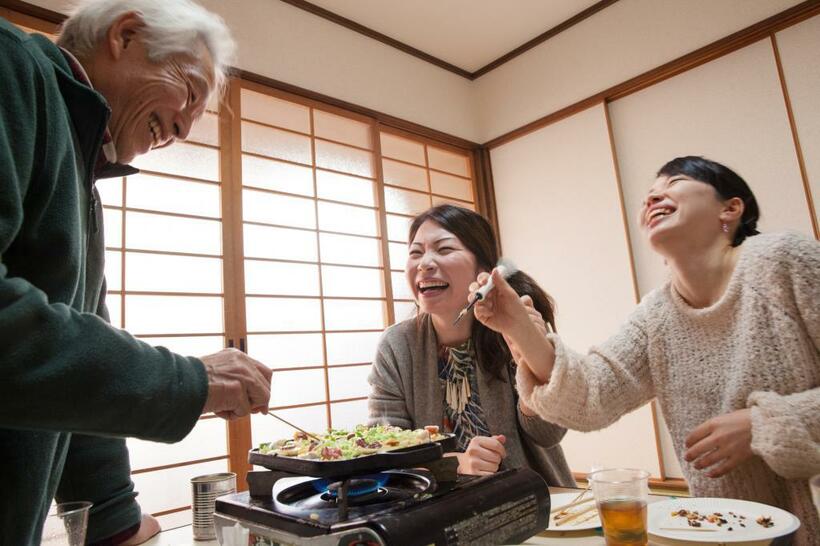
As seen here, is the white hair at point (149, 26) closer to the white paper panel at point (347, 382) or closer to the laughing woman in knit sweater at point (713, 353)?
the laughing woman in knit sweater at point (713, 353)

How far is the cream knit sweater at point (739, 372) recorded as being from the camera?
1171mm

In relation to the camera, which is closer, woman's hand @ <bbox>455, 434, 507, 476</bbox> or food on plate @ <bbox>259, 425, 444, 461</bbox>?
food on plate @ <bbox>259, 425, 444, 461</bbox>

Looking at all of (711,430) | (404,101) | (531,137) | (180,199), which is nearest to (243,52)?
(180,199)

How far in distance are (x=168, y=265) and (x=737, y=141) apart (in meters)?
3.75

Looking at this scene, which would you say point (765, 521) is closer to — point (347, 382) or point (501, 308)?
point (501, 308)

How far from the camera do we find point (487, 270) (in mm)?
2121

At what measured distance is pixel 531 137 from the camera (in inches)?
187

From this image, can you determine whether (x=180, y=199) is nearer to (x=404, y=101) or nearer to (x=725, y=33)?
(x=404, y=101)

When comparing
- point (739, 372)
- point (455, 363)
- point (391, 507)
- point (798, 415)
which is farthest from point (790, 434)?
point (455, 363)

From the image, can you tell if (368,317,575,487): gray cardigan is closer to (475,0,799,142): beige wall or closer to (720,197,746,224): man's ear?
(720,197,746,224): man's ear

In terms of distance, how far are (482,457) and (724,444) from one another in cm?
56

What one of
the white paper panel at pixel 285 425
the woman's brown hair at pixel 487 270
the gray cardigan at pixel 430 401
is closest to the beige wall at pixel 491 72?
the woman's brown hair at pixel 487 270

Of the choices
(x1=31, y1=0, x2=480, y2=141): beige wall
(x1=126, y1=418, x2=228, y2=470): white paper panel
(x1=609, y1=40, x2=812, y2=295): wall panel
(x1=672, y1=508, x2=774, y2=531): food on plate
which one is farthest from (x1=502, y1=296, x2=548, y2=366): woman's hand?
(x1=31, y1=0, x2=480, y2=141): beige wall

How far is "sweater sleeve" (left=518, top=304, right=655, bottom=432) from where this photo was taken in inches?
55.7
